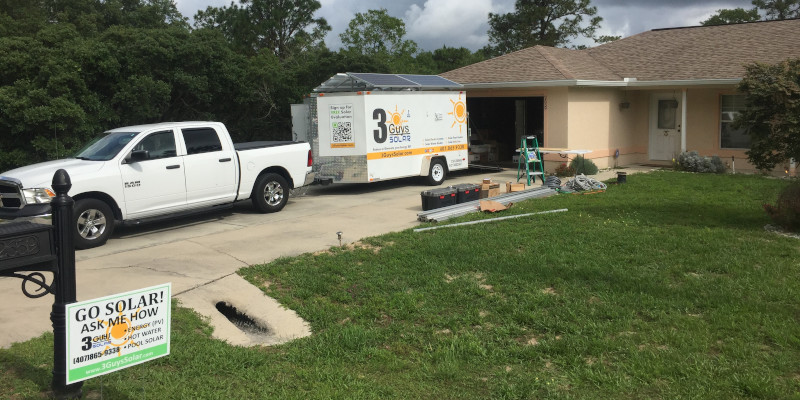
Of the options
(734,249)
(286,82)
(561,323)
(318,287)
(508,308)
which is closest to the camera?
(561,323)

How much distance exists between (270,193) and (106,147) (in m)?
3.16

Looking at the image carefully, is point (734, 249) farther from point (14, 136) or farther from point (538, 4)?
point (538, 4)

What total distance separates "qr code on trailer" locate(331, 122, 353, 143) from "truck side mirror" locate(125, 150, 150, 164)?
5.38 metres

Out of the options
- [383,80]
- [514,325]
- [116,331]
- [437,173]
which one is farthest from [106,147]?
[437,173]

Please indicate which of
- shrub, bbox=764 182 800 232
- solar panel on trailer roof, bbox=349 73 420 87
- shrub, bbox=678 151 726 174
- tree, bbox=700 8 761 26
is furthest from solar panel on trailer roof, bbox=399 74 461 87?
tree, bbox=700 8 761 26

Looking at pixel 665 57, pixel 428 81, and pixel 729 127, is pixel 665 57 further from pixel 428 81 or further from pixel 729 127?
pixel 428 81

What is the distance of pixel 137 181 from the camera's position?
10.9m

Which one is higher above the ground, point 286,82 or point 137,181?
point 286,82

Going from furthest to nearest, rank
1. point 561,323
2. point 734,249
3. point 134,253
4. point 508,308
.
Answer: point 134,253 → point 734,249 → point 508,308 → point 561,323

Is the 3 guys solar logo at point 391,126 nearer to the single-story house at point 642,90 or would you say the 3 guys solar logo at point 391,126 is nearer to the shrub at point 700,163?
the single-story house at point 642,90

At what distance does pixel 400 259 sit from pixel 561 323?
300 cm

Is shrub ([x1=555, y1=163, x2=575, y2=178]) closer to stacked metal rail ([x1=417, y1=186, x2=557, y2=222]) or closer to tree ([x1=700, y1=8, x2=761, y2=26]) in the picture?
stacked metal rail ([x1=417, y1=186, x2=557, y2=222])

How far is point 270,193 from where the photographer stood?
13.2m

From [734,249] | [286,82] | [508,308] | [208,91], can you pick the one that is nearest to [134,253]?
[508,308]
